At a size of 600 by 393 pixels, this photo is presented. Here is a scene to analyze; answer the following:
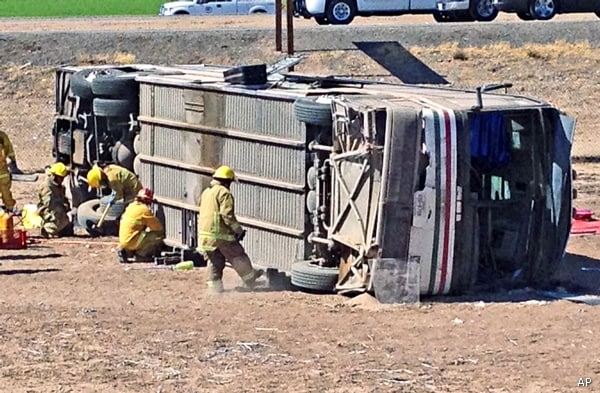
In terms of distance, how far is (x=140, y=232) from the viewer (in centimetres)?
1529

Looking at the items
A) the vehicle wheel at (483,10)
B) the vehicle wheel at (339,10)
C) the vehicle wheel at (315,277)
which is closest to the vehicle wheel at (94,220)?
the vehicle wheel at (315,277)

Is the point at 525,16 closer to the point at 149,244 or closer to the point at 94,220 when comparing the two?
the point at 94,220

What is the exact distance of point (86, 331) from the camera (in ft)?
37.1

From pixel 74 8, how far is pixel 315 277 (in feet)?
157

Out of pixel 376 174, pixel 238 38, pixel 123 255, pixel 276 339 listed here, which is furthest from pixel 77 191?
pixel 238 38

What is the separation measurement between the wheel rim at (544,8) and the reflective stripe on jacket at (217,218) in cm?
2155

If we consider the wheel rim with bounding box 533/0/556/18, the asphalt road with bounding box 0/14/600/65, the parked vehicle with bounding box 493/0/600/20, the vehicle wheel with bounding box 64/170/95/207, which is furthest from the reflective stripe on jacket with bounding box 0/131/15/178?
the wheel rim with bounding box 533/0/556/18

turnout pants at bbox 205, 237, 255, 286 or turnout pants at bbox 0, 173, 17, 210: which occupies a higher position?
turnout pants at bbox 205, 237, 255, 286

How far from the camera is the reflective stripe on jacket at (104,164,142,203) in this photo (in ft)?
54.4

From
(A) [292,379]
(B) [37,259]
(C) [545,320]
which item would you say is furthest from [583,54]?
(A) [292,379]

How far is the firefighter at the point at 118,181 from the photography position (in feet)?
54.4

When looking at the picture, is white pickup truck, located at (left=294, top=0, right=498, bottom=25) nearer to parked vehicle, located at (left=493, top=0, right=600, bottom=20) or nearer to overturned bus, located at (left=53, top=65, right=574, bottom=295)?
parked vehicle, located at (left=493, top=0, right=600, bottom=20)

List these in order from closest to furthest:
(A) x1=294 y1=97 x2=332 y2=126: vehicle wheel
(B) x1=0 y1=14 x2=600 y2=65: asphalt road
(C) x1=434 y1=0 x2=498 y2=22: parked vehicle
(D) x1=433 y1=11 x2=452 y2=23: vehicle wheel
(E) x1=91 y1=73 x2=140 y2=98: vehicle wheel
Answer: (A) x1=294 y1=97 x2=332 y2=126: vehicle wheel
(E) x1=91 y1=73 x2=140 y2=98: vehicle wheel
(B) x1=0 y1=14 x2=600 y2=65: asphalt road
(C) x1=434 y1=0 x2=498 y2=22: parked vehicle
(D) x1=433 y1=11 x2=452 y2=23: vehicle wheel
